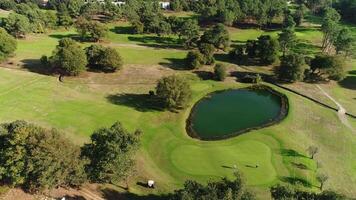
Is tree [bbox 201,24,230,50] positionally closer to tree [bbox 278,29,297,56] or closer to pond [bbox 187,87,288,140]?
tree [bbox 278,29,297,56]

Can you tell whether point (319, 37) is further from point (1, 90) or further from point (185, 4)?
point (1, 90)

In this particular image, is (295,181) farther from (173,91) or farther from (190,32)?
(190,32)

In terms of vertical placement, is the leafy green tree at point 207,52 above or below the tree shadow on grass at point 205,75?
above

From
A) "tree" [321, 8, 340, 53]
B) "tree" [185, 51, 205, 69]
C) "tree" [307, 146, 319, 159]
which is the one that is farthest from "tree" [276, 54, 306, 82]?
"tree" [307, 146, 319, 159]

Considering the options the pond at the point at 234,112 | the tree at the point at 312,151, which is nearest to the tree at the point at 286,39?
the pond at the point at 234,112

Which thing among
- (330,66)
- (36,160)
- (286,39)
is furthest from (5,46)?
(330,66)

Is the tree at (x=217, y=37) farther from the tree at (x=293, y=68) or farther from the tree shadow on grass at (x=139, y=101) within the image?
the tree shadow on grass at (x=139, y=101)
